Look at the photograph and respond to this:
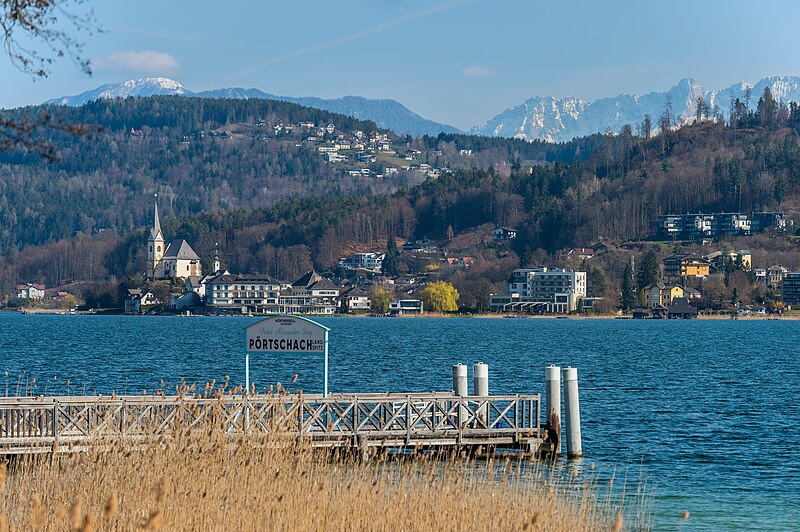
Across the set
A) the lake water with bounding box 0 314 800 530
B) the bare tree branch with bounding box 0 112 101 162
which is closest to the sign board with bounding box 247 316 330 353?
the lake water with bounding box 0 314 800 530

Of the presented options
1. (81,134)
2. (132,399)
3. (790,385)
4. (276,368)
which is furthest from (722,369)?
(81,134)

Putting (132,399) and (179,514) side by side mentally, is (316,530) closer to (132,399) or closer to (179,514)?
(179,514)

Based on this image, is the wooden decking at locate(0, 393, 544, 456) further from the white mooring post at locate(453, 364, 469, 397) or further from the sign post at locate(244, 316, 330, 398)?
the sign post at locate(244, 316, 330, 398)

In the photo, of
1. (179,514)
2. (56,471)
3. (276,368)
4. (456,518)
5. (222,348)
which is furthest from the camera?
(222,348)

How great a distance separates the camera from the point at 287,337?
2606 centimetres

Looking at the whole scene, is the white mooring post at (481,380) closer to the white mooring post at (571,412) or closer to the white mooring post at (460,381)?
the white mooring post at (460,381)

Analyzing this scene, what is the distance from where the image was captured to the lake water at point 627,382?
26.2m

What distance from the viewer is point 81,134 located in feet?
35.4

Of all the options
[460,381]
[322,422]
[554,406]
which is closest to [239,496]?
[322,422]

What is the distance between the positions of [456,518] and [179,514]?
338 cm

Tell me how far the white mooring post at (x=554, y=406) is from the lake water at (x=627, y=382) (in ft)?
3.12

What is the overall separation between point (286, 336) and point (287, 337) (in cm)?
3

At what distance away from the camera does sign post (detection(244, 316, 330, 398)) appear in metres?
25.9

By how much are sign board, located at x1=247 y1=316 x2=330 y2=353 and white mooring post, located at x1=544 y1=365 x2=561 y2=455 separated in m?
5.16
